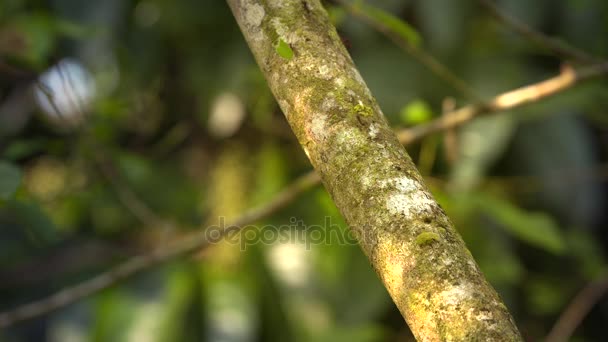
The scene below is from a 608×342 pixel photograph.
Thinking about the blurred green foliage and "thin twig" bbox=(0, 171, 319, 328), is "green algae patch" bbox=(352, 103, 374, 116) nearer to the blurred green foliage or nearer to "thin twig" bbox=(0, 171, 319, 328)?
"thin twig" bbox=(0, 171, 319, 328)

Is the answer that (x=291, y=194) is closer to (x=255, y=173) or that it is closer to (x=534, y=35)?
(x=534, y=35)

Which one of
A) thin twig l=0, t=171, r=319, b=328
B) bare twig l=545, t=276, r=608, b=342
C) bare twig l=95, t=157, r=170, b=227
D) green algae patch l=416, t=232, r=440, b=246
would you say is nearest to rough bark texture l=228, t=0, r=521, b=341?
green algae patch l=416, t=232, r=440, b=246

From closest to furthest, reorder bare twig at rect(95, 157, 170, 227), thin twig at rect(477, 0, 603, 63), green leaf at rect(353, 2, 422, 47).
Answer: green leaf at rect(353, 2, 422, 47) → thin twig at rect(477, 0, 603, 63) → bare twig at rect(95, 157, 170, 227)

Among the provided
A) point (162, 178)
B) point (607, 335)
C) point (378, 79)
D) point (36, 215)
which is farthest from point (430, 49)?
point (36, 215)

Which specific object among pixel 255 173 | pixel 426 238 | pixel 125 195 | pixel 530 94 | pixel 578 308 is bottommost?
pixel 578 308

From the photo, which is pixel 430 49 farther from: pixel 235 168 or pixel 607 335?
pixel 607 335

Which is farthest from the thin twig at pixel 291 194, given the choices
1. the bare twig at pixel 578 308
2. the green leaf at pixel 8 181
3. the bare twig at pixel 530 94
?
the bare twig at pixel 578 308

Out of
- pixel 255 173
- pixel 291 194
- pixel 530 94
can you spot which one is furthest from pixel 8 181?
pixel 255 173
